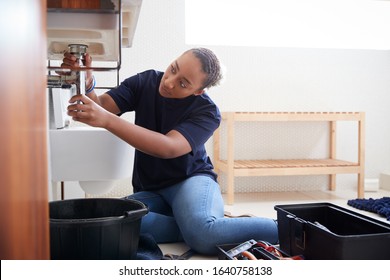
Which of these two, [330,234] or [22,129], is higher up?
[22,129]

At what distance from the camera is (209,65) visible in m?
1.35

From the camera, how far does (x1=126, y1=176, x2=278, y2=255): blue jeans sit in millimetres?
1296

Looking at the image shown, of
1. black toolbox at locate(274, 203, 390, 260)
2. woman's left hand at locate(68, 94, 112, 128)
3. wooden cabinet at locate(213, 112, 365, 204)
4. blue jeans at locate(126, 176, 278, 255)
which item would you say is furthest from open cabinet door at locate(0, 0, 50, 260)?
wooden cabinet at locate(213, 112, 365, 204)

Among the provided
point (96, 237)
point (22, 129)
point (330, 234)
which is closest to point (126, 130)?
point (96, 237)

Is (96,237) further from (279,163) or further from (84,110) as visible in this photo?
(279,163)

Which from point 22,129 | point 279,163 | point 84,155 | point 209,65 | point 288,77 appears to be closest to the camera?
point 22,129

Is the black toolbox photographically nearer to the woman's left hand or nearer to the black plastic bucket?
the black plastic bucket

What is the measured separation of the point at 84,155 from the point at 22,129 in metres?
0.88

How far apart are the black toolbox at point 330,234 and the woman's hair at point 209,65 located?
1.64 feet

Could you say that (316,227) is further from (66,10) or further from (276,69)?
(276,69)

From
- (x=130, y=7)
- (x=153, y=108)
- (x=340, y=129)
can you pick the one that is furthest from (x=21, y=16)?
(x=340, y=129)

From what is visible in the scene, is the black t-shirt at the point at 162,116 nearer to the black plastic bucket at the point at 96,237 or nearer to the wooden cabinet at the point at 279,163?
the black plastic bucket at the point at 96,237

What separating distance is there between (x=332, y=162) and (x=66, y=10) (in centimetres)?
216

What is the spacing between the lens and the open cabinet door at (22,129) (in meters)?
0.32
